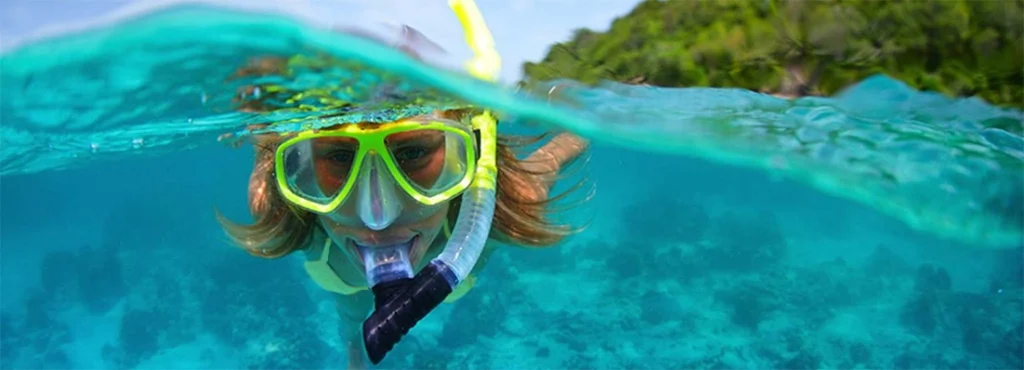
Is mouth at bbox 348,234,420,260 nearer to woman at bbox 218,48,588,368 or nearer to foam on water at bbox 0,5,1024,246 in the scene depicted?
woman at bbox 218,48,588,368

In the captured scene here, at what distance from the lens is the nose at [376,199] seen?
13.7 feet

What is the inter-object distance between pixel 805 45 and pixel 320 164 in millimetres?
4434

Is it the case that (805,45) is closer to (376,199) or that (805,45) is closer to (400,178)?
(400,178)

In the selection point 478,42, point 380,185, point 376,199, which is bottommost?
point 376,199

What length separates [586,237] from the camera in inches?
910

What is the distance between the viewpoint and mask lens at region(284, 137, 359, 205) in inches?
183

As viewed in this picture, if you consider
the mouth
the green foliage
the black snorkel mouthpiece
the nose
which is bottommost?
the black snorkel mouthpiece

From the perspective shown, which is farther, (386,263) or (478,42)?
(478,42)

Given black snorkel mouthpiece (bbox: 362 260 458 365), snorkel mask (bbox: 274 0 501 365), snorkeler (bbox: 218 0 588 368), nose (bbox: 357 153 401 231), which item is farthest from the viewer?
nose (bbox: 357 153 401 231)

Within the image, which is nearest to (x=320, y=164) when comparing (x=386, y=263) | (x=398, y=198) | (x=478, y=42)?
(x=398, y=198)

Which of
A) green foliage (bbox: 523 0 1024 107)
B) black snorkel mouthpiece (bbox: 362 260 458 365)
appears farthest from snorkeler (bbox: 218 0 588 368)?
green foliage (bbox: 523 0 1024 107)

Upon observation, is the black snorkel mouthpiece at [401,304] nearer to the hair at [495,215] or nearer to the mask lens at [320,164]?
the mask lens at [320,164]

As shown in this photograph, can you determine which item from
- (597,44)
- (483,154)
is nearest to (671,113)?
(597,44)

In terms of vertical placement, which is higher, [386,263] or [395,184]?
[395,184]
